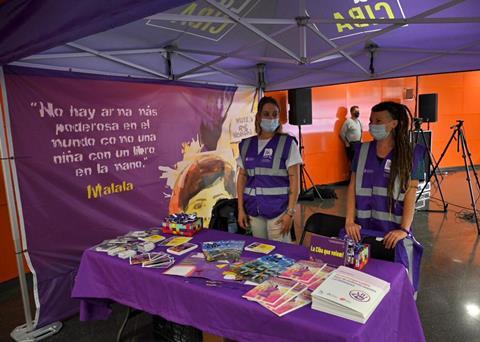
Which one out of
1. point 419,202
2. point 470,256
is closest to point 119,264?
point 470,256

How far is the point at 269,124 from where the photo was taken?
2.11 meters

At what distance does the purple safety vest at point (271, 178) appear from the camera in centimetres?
209

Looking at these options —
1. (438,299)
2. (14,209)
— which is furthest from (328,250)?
(14,209)

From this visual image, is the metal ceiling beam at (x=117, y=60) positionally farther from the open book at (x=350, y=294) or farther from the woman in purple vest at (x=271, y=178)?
the open book at (x=350, y=294)

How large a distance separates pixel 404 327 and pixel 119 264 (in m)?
1.29

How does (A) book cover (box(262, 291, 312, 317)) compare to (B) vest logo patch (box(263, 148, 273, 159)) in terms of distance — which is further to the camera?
(B) vest logo patch (box(263, 148, 273, 159))

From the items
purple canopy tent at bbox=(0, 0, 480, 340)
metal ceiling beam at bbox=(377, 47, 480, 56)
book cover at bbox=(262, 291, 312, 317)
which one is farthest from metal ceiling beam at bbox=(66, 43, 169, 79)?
book cover at bbox=(262, 291, 312, 317)

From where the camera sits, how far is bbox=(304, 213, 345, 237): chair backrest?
1.85 metres

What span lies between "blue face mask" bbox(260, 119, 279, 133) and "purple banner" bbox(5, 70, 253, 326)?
4.68 ft

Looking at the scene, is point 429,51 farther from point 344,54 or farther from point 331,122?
point 331,122

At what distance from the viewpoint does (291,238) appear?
2270 millimetres

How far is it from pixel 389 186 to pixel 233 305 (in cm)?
100

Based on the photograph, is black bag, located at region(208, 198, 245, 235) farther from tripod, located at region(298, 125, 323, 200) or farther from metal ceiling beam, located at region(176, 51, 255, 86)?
tripod, located at region(298, 125, 323, 200)

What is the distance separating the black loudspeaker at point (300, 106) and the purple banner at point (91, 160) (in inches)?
89.8
